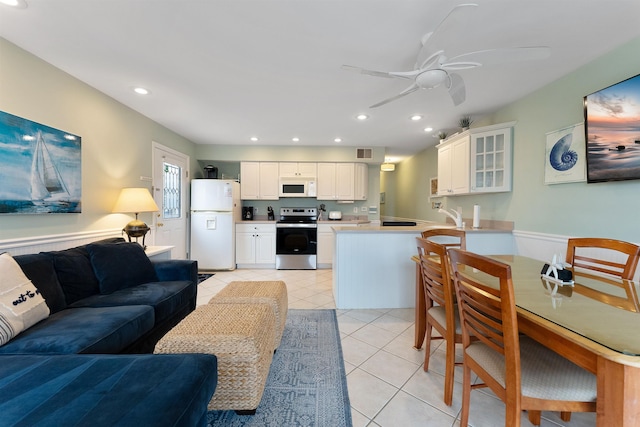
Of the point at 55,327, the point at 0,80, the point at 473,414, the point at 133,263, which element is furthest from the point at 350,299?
the point at 0,80

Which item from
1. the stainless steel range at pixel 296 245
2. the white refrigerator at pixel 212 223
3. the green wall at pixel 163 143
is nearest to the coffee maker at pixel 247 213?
the white refrigerator at pixel 212 223

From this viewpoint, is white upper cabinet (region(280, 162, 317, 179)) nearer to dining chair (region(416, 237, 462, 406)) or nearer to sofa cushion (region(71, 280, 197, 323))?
sofa cushion (region(71, 280, 197, 323))

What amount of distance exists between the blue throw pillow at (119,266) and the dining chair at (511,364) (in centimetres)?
250

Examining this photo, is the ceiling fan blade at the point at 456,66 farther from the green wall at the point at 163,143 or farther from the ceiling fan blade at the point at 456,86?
the green wall at the point at 163,143

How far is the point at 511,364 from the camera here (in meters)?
0.97

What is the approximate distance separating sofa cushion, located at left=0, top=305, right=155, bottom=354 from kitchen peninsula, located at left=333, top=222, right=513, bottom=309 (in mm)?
1836

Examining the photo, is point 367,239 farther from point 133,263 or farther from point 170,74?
point 170,74

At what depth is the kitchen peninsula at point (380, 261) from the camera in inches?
109

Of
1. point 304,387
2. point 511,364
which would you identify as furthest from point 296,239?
point 511,364

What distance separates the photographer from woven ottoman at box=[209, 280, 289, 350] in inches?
73.4

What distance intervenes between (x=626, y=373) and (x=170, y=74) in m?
3.22

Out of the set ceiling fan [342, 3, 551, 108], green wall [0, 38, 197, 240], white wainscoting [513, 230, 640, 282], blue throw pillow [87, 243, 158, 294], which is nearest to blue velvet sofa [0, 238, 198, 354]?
blue throw pillow [87, 243, 158, 294]

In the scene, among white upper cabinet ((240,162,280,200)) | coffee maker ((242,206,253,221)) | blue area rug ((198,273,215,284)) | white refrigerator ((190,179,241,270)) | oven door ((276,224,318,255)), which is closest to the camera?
blue area rug ((198,273,215,284))

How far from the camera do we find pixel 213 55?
1.95m
